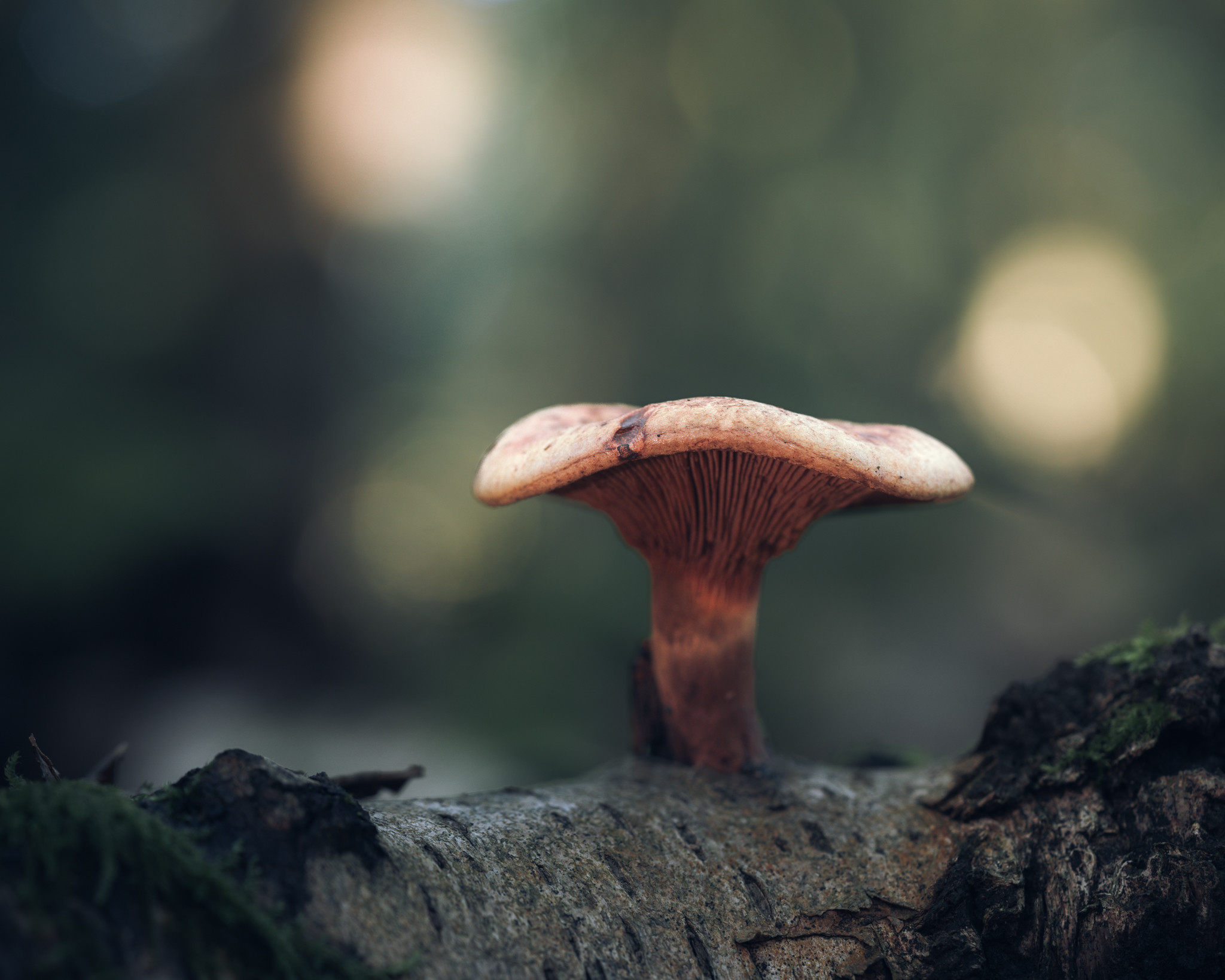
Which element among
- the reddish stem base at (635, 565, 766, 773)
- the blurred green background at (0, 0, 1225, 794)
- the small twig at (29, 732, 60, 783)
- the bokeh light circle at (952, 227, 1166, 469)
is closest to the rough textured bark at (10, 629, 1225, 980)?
the reddish stem base at (635, 565, 766, 773)

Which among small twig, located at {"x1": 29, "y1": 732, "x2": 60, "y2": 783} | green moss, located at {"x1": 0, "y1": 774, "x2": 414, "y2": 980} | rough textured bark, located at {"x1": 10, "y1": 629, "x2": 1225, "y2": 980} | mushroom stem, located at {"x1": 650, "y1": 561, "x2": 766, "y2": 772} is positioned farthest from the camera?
mushroom stem, located at {"x1": 650, "y1": 561, "x2": 766, "y2": 772}

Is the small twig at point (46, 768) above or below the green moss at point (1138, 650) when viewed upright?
below

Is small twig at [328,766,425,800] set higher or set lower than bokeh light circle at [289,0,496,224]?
lower

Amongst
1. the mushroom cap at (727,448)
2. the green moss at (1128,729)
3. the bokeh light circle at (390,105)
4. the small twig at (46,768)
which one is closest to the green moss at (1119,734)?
A: the green moss at (1128,729)

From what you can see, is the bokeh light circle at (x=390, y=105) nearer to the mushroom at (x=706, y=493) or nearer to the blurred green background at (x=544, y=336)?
the blurred green background at (x=544, y=336)

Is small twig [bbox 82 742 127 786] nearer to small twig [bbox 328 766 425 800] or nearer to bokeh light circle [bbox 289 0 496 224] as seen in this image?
A: small twig [bbox 328 766 425 800]

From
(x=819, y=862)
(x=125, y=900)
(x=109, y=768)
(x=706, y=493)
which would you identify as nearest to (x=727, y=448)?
(x=706, y=493)
